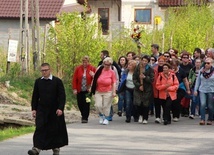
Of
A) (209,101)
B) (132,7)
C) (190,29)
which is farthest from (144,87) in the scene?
(132,7)

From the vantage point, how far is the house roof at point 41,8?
158 feet

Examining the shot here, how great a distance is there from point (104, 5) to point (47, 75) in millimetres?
46706

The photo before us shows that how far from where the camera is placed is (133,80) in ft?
72.4

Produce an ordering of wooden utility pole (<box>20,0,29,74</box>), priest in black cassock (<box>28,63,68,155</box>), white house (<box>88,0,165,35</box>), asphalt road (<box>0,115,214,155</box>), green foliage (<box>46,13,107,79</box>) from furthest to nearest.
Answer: white house (<box>88,0,165,35</box>) → wooden utility pole (<box>20,0,29,74</box>) → green foliage (<box>46,13,107,79</box>) → asphalt road (<box>0,115,214,155</box>) → priest in black cassock (<box>28,63,68,155</box>)

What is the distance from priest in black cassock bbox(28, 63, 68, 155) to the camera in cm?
1576

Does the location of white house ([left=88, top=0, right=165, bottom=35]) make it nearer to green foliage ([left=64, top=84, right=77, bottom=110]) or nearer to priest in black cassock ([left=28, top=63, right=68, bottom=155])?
green foliage ([left=64, top=84, right=77, bottom=110])

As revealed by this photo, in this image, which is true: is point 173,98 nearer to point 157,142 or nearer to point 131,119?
point 131,119

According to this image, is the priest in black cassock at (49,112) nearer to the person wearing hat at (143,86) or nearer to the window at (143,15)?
the person wearing hat at (143,86)

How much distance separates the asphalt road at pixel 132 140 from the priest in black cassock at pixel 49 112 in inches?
20.7

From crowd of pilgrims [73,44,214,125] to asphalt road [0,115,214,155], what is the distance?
338 millimetres

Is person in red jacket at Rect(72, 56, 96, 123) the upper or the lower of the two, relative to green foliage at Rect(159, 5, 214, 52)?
lower

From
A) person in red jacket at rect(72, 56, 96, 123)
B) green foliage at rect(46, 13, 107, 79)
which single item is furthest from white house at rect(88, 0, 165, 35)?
person in red jacket at rect(72, 56, 96, 123)

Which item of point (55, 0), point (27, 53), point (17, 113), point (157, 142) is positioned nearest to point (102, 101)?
point (17, 113)

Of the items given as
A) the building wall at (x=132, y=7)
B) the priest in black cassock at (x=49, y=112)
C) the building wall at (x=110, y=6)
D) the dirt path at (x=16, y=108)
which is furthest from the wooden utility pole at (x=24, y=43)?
the building wall at (x=110, y=6)
